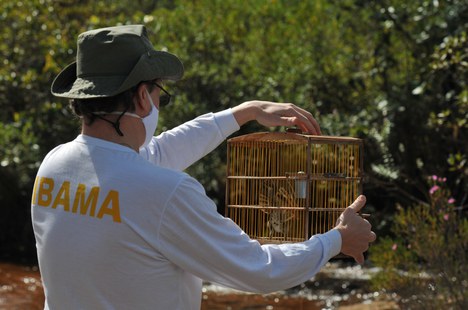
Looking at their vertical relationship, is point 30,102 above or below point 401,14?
below

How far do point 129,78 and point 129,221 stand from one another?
391mm

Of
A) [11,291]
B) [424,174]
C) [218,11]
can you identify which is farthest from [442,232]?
[218,11]

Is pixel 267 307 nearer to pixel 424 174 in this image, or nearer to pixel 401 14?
pixel 424 174

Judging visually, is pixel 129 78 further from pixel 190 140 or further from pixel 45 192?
pixel 190 140

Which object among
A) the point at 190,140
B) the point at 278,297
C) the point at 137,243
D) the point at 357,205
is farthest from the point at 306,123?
the point at 278,297

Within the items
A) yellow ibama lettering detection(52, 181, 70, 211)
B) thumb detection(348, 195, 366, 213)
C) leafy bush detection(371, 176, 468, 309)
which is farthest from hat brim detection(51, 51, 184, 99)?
leafy bush detection(371, 176, 468, 309)

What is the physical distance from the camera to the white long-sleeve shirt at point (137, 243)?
7.47 ft

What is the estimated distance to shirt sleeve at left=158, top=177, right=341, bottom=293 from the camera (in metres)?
2.27

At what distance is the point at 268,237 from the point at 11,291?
19.4ft

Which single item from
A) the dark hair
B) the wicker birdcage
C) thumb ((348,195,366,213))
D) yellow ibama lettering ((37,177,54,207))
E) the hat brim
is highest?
the hat brim

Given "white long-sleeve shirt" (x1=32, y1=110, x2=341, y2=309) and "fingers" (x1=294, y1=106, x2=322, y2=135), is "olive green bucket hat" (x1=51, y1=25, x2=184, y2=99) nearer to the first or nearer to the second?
"white long-sleeve shirt" (x1=32, y1=110, x2=341, y2=309)

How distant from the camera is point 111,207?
2293 millimetres

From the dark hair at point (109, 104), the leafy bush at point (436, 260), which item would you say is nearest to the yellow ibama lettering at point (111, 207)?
the dark hair at point (109, 104)

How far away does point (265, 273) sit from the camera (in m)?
2.33
